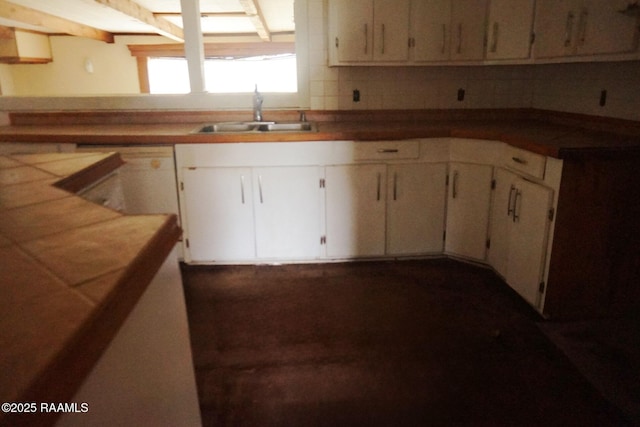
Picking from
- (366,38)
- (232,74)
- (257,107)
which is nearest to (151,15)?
(232,74)

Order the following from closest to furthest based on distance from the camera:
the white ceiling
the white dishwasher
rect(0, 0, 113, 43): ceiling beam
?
the white dishwasher
rect(0, 0, 113, 43): ceiling beam
the white ceiling

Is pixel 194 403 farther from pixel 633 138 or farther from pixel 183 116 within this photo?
pixel 183 116

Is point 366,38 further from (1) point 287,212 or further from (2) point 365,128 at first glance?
(1) point 287,212

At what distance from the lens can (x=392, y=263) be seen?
3.06 meters

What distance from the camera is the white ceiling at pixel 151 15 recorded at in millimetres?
4566

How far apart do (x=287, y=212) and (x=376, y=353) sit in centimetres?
116

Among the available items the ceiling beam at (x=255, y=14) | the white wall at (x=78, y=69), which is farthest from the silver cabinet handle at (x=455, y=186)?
the white wall at (x=78, y=69)

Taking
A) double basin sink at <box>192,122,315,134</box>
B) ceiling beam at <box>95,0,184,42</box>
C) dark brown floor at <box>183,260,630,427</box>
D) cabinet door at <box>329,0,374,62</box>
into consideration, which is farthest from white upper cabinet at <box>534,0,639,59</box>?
ceiling beam at <box>95,0,184,42</box>

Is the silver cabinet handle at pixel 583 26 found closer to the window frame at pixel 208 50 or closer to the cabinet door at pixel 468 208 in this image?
the cabinet door at pixel 468 208

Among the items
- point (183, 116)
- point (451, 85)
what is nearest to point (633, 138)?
point (451, 85)

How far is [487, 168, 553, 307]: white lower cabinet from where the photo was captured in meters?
2.27

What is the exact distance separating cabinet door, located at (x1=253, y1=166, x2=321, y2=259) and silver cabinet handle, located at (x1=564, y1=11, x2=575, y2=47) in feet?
5.19

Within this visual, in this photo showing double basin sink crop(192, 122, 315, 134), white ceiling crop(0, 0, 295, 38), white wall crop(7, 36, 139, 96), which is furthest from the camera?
white wall crop(7, 36, 139, 96)

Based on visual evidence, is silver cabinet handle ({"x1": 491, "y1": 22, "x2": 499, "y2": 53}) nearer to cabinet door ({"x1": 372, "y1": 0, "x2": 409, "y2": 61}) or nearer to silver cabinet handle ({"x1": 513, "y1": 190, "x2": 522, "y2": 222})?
cabinet door ({"x1": 372, "y1": 0, "x2": 409, "y2": 61})
